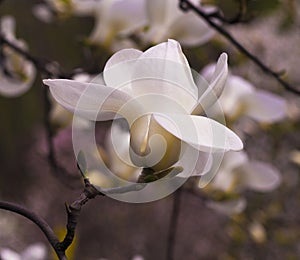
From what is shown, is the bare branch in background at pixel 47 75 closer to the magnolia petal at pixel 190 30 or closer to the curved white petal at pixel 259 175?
the magnolia petal at pixel 190 30

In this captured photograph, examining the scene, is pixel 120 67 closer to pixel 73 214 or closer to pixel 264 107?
pixel 73 214

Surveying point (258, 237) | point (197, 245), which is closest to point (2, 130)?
point (197, 245)

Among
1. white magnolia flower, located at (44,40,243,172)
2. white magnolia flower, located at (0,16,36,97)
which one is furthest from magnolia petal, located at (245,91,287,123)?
white magnolia flower, located at (44,40,243,172)

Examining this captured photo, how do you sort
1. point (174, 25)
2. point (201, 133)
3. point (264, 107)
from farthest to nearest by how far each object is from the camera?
1. point (264, 107)
2. point (174, 25)
3. point (201, 133)

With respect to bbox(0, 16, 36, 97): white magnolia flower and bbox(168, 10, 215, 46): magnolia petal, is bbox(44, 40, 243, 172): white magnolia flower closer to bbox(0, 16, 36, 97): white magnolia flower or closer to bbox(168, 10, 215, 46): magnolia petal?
bbox(168, 10, 215, 46): magnolia petal

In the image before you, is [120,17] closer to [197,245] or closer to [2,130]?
[197,245]

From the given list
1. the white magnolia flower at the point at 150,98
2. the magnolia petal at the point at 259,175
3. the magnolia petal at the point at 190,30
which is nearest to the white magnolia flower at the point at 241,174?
the magnolia petal at the point at 259,175

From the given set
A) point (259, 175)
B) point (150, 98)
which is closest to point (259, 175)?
point (259, 175)
